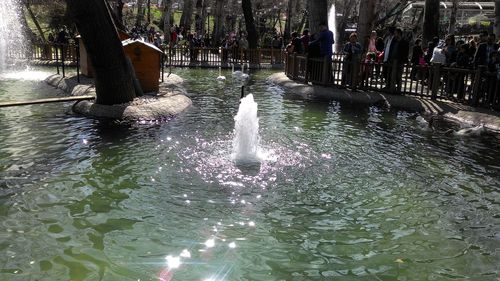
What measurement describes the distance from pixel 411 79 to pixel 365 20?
5.28m

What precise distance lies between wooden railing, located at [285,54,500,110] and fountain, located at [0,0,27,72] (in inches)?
510

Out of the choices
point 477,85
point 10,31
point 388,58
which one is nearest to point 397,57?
point 388,58

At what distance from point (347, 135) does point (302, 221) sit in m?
4.79

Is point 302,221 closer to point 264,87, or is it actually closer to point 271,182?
point 271,182

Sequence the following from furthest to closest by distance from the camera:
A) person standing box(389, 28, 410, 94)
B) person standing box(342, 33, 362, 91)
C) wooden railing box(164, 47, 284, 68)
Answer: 1. wooden railing box(164, 47, 284, 68)
2. person standing box(342, 33, 362, 91)
3. person standing box(389, 28, 410, 94)

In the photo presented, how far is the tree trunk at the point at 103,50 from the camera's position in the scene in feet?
36.2

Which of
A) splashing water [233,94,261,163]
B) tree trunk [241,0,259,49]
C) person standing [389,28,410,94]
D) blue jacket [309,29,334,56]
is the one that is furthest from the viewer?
tree trunk [241,0,259,49]

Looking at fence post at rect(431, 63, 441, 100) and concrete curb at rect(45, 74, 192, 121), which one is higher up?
fence post at rect(431, 63, 441, 100)

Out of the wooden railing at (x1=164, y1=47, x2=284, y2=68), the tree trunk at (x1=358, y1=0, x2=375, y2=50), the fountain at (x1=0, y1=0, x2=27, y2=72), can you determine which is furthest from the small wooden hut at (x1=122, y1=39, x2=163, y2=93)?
the wooden railing at (x1=164, y1=47, x2=284, y2=68)

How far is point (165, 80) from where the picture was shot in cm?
1709

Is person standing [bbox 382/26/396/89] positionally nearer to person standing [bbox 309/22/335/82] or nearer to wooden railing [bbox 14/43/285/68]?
person standing [bbox 309/22/335/82]

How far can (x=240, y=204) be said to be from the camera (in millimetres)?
6301

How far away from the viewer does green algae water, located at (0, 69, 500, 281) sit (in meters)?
4.87

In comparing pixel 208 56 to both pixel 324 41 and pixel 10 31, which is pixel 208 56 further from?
pixel 10 31
